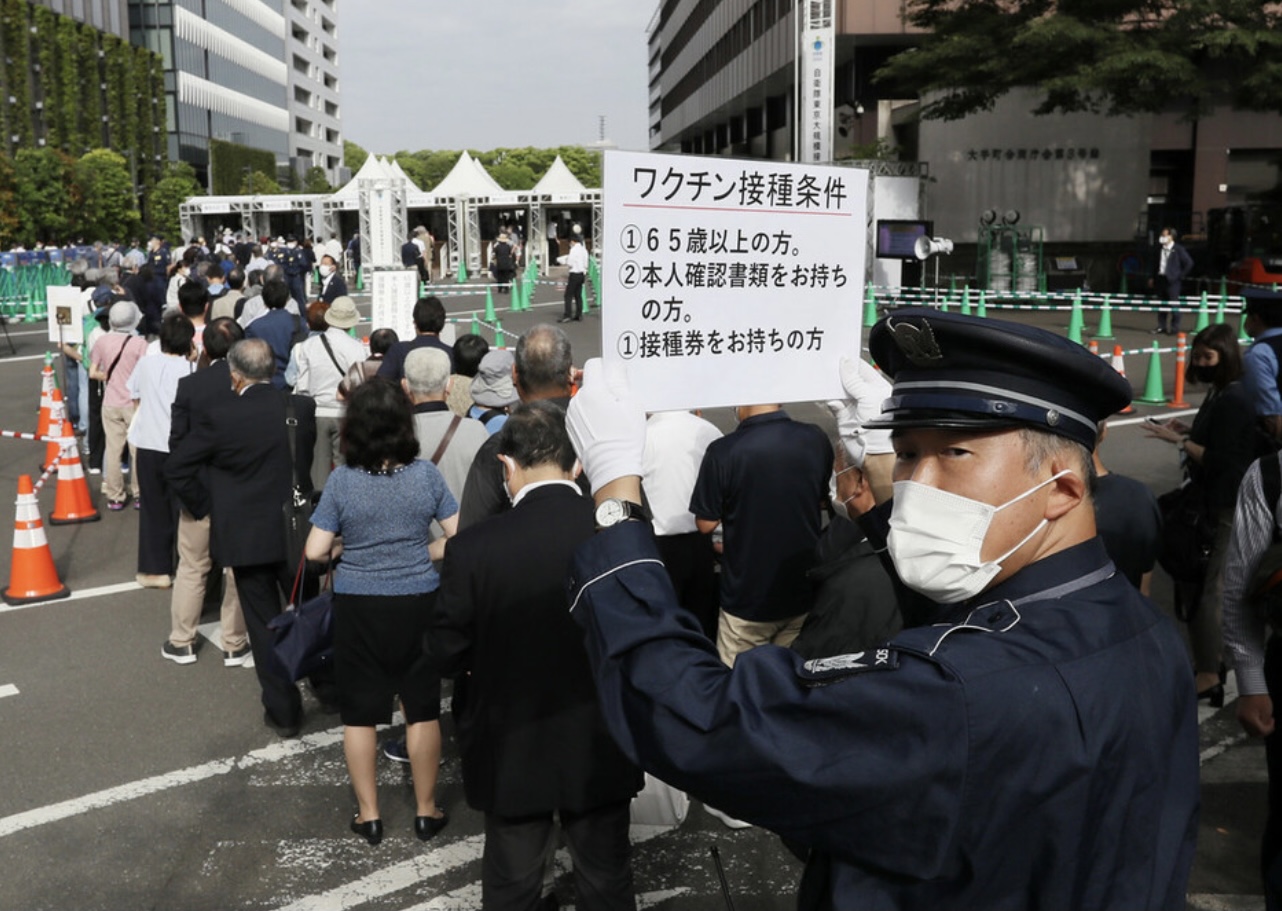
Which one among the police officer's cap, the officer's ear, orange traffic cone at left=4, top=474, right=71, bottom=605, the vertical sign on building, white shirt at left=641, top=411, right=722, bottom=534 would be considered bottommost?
orange traffic cone at left=4, top=474, right=71, bottom=605

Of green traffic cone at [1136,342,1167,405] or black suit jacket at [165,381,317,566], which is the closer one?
black suit jacket at [165,381,317,566]

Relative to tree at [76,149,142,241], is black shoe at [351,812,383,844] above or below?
below

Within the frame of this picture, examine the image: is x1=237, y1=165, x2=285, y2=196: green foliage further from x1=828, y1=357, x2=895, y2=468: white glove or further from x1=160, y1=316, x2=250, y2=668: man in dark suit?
x1=828, y1=357, x2=895, y2=468: white glove

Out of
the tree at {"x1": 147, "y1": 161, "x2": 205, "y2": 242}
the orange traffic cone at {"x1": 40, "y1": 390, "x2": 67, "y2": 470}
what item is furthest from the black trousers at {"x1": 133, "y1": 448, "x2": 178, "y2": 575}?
the tree at {"x1": 147, "y1": 161, "x2": 205, "y2": 242}

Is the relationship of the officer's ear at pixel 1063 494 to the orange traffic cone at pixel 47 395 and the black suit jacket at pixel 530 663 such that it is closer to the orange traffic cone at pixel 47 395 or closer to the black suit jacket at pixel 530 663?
the black suit jacket at pixel 530 663

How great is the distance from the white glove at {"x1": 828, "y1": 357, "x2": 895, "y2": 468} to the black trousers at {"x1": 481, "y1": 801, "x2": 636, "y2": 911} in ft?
4.77

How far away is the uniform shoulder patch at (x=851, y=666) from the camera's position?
1.63 meters

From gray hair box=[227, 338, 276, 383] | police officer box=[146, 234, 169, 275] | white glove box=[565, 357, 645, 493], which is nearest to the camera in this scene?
white glove box=[565, 357, 645, 493]

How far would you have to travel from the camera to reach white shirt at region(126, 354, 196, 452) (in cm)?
832

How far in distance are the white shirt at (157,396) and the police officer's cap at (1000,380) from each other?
728cm

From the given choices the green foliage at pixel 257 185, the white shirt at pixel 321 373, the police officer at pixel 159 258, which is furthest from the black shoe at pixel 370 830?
the green foliage at pixel 257 185

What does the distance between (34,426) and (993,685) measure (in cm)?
1645

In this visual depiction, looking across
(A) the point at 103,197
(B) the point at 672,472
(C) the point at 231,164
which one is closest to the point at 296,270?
(B) the point at 672,472

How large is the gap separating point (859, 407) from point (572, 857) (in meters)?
1.68
